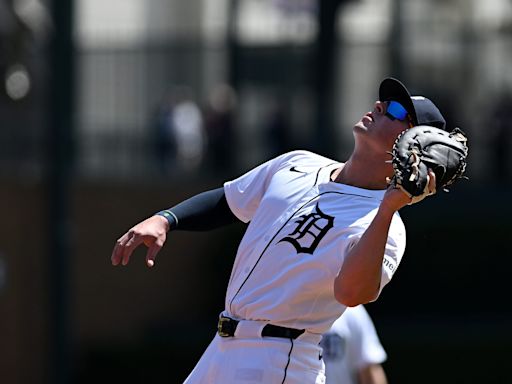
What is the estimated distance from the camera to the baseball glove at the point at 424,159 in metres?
4.40

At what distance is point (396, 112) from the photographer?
5051 millimetres

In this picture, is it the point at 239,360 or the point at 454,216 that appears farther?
the point at 454,216

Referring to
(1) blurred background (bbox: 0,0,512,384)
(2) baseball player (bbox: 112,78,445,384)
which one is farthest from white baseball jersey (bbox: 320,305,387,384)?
(1) blurred background (bbox: 0,0,512,384)

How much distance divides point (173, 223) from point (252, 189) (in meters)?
0.38

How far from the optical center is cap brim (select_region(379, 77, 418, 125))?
5.02 metres

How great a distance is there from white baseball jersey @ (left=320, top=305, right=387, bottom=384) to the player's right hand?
77.5 inches

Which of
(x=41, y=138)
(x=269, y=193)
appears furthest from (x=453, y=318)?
(x=269, y=193)

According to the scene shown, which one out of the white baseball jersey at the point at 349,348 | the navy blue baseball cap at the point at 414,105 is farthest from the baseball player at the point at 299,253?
the white baseball jersey at the point at 349,348

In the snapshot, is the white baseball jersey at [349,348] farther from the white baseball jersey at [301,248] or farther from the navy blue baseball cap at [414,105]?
the navy blue baseball cap at [414,105]

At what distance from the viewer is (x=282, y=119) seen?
1527cm

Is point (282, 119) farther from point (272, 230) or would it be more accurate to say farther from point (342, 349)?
point (272, 230)

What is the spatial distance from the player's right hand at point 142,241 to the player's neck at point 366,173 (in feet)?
2.38

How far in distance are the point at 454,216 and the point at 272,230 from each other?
369 inches

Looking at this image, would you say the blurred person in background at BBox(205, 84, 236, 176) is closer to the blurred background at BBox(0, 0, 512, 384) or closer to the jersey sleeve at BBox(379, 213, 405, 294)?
the blurred background at BBox(0, 0, 512, 384)
